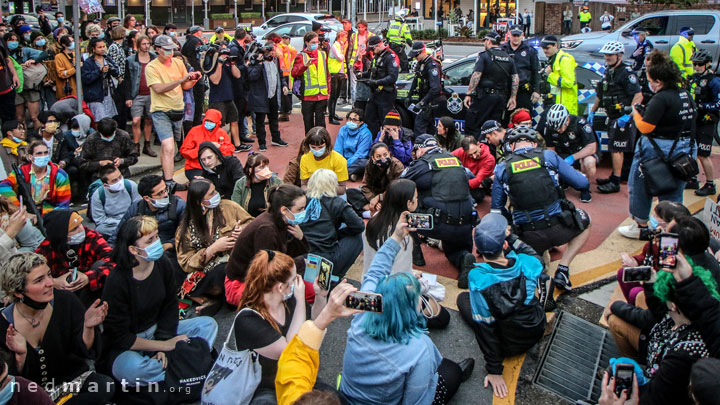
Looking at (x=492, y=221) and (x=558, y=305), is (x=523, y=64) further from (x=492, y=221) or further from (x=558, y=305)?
(x=492, y=221)

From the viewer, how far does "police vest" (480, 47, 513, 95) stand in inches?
353

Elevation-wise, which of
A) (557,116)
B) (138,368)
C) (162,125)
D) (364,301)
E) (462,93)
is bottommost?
(138,368)

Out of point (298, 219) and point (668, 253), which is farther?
point (298, 219)

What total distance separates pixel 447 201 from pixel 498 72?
3993mm

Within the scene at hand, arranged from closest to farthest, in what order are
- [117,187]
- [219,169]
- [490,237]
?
[490,237]
[117,187]
[219,169]

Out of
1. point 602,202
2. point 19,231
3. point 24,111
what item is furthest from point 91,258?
point 24,111

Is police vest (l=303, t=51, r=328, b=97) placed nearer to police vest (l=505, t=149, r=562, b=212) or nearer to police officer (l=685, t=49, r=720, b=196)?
police vest (l=505, t=149, r=562, b=212)

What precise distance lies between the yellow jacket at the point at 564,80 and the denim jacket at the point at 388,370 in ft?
21.5

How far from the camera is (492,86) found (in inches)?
357

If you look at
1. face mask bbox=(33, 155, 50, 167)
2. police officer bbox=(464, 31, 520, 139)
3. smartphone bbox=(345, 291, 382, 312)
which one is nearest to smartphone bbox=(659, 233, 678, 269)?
smartphone bbox=(345, 291, 382, 312)

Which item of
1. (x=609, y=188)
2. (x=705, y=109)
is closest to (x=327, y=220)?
(x=609, y=188)

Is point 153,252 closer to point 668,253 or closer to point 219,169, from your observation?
point 219,169

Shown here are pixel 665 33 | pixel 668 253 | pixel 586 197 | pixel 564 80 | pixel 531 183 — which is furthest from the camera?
pixel 665 33

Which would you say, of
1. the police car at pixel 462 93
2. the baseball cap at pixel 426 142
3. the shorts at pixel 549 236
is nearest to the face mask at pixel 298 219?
the baseball cap at pixel 426 142
